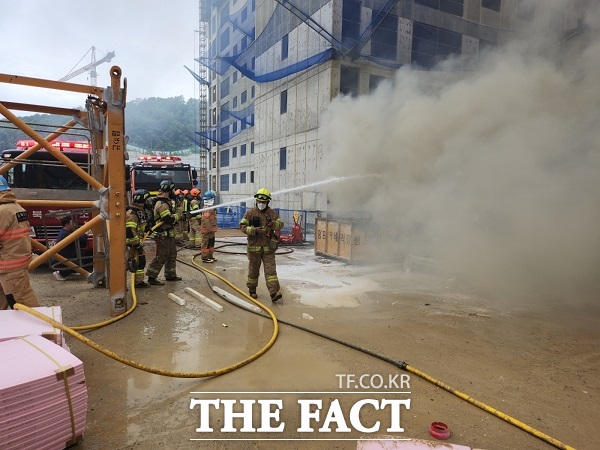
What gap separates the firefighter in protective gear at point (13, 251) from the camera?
371cm

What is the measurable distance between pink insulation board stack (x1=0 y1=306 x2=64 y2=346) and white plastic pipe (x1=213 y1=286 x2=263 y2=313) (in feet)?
8.68

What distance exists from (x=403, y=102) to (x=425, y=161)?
9.94 ft

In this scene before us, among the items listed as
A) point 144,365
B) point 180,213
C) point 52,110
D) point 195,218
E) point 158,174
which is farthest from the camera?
point 158,174

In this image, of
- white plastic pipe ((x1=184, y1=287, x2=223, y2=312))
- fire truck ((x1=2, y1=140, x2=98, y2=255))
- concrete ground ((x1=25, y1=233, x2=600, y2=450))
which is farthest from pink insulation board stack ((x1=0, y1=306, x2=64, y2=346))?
fire truck ((x1=2, y1=140, x2=98, y2=255))

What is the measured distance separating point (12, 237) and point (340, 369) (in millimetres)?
3460

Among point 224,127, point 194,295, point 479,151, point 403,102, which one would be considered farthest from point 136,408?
point 224,127

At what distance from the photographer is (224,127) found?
31594 millimetres

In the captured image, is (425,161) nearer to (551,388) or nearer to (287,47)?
(551,388)

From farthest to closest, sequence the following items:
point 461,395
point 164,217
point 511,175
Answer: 1. point 511,175
2. point 164,217
3. point 461,395

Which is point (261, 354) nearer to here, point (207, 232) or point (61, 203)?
point (61, 203)

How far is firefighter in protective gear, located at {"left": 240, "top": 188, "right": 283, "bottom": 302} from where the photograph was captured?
232 inches

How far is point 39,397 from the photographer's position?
2.09 meters

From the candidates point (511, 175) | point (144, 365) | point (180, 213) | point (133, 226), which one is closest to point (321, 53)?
point (180, 213)

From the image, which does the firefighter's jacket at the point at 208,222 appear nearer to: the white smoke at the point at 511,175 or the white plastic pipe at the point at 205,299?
the white plastic pipe at the point at 205,299
